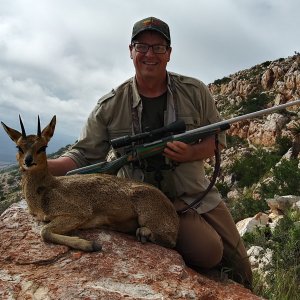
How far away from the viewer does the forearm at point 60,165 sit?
244 inches

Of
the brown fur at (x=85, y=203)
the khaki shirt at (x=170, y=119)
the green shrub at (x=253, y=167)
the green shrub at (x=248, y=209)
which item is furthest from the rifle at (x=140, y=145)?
the green shrub at (x=253, y=167)

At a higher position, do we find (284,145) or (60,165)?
(284,145)

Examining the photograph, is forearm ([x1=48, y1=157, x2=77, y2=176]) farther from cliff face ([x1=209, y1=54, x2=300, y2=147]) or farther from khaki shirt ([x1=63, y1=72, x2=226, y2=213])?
cliff face ([x1=209, y1=54, x2=300, y2=147])

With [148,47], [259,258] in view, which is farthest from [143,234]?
[259,258]

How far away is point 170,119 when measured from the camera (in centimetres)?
663

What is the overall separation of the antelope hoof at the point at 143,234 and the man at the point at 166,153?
0.91 m

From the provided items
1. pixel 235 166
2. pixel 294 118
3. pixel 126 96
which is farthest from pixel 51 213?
pixel 294 118

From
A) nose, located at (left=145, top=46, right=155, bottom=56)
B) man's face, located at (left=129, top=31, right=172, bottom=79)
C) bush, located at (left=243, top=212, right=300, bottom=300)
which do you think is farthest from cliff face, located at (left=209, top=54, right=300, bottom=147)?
nose, located at (left=145, top=46, right=155, bottom=56)

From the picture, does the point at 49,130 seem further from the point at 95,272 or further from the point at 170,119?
the point at 170,119

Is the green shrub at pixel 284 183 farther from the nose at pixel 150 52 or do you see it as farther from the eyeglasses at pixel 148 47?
the nose at pixel 150 52

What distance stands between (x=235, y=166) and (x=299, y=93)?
14.5 m

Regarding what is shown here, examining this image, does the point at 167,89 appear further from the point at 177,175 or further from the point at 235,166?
the point at 235,166

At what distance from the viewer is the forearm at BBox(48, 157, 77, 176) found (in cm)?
619

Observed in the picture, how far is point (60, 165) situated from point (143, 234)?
5.90ft
